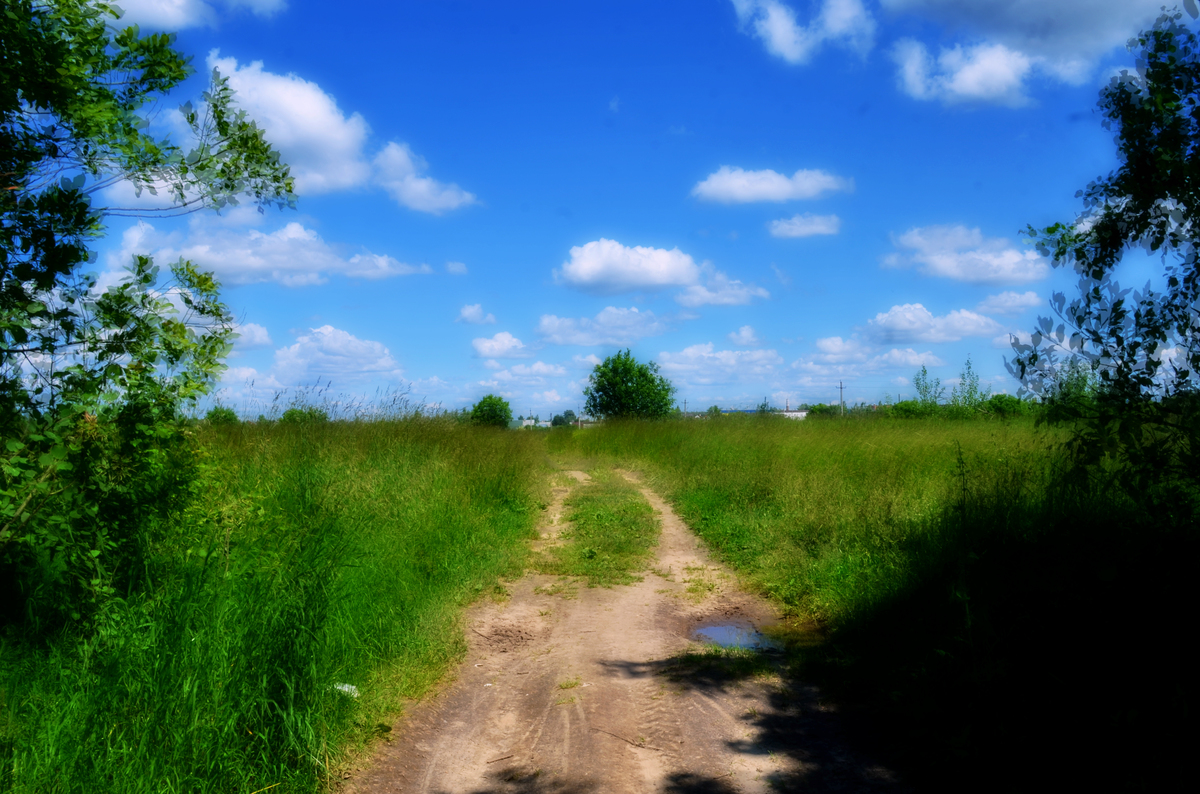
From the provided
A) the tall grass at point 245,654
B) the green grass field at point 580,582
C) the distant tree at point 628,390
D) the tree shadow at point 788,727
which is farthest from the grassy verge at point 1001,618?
the distant tree at point 628,390

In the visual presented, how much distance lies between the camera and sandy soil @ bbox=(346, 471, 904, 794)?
12.8ft

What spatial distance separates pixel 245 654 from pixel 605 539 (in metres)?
6.03

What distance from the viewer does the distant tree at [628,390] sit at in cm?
3553

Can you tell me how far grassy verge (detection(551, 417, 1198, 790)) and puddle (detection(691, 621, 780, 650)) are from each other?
Result: 453 mm

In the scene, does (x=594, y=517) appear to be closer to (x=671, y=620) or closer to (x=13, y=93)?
(x=671, y=620)

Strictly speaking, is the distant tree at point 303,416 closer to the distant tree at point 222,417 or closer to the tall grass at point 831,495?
the distant tree at point 222,417

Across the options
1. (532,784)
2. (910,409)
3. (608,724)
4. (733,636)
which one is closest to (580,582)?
(733,636)

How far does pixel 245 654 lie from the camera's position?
13.4 feet

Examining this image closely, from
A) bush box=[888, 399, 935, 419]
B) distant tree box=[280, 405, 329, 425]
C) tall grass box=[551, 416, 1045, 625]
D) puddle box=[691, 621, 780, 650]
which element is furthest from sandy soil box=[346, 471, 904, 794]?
bush box=[888, 399, 935, 419]

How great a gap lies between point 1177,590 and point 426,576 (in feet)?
19.2

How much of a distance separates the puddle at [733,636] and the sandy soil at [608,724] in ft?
0.42

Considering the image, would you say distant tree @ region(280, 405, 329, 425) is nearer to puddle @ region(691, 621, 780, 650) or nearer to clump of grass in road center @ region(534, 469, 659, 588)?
clump of grass in road center @ region(534, 469, 659, 588)

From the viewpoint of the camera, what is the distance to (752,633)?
635 cm

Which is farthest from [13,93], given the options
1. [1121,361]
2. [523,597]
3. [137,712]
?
[1121,361]
